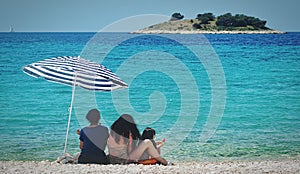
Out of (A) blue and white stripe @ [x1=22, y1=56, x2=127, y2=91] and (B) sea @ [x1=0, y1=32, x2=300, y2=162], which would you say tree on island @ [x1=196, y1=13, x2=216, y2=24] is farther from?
(A) blue and white stripe @ [x1=22, y1=56, x2=127, y2=91]

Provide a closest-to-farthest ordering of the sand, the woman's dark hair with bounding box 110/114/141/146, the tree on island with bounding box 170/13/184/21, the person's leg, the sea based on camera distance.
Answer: the sand, the woman's dark hair with bounding box 110/114/141/146, the person's leg, the sea, the tree on island with bounding box 170/13/184/21

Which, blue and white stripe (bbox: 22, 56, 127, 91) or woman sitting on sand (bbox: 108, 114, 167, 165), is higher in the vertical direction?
blue and white stripe (bbox: 22, 56, 127, 91)

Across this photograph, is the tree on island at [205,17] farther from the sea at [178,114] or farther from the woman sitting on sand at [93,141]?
the woman sitting on sand at [93,141]

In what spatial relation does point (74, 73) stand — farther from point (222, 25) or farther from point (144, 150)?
point (222, 25)

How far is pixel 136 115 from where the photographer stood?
17.9 m

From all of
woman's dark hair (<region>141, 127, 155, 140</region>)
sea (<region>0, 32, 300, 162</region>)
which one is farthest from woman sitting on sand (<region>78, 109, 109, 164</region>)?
sea (<region>0, 32, 300, 162</region>)

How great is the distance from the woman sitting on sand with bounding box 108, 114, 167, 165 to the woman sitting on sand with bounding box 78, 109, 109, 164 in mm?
176

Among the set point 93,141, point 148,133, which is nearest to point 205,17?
point 148,133

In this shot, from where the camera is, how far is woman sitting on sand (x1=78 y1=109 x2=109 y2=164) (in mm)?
8766

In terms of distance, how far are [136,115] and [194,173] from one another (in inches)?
383

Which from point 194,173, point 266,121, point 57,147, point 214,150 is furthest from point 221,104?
point 194,173

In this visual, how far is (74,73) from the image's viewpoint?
29.5 ft

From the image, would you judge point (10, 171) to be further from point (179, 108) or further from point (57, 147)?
point (179, 108)

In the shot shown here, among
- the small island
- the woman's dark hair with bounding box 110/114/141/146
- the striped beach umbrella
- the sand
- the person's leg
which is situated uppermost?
the small island
